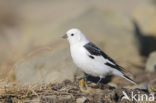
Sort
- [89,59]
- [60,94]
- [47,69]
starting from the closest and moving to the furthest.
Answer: [60,94] < [89,59] < [47,69]

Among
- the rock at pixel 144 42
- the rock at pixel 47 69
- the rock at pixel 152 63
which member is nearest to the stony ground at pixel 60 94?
the rock at pixel 47 69

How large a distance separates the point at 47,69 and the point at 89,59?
1557mm

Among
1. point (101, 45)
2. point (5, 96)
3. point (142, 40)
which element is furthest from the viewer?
point (142, 40)

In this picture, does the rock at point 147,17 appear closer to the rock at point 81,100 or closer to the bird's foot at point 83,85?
the bird's foot at point 83,85

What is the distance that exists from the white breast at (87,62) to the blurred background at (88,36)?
669mm

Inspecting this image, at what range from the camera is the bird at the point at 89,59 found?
658 centimetres

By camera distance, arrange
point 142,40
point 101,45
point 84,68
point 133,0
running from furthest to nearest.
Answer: point 133,0 → point 142,40 → point 101,45 → point 84,68

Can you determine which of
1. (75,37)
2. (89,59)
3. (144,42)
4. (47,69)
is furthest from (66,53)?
(144,42)

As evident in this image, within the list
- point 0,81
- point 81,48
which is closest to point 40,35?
point 81,48

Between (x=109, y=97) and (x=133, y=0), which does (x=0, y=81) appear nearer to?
(x=109, y=97)

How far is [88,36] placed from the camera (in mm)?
10344

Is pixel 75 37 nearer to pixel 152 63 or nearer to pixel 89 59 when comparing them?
pixel 89 59

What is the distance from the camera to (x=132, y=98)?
19.9 feet

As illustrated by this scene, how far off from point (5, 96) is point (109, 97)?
1.48 meters
